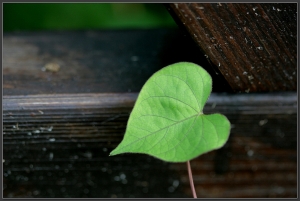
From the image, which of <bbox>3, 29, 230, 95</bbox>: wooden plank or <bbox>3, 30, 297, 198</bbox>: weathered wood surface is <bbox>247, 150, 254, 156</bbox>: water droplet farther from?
<bbox>3, 29, 230, 95</bbox>: wooden plank

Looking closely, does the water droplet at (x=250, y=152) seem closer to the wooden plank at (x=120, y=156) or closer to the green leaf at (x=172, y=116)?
the wooden plank at (x=120, y=156)

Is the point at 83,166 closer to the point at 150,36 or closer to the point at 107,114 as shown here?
the point at 107,114

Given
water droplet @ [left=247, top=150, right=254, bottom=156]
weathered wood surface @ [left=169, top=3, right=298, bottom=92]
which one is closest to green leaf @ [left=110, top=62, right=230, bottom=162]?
weathered wood surface @ [left=169, top=3, right=298, bottom=92]

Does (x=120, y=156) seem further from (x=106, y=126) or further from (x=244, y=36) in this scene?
(x=244, y=36)

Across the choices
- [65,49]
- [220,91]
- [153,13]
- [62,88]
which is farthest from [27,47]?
[153,13]

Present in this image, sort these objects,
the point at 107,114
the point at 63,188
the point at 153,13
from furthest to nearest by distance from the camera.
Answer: the point at 153,13 → the point at 63,188 → the point at 107,114

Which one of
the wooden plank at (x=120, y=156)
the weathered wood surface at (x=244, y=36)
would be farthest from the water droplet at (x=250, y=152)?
the weathered wood surface at (x=244, y=36)
